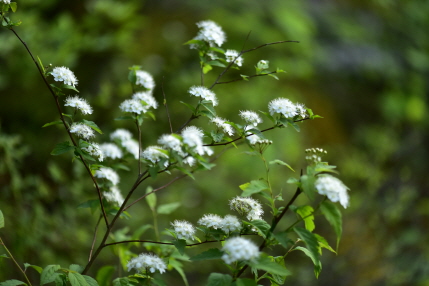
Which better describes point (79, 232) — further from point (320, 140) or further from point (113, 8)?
point (320, 140)

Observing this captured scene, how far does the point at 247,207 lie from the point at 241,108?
2.39 meters

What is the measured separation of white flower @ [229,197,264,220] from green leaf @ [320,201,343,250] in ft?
0.93

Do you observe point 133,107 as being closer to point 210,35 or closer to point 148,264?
point 210,35

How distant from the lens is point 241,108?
11.6 feet

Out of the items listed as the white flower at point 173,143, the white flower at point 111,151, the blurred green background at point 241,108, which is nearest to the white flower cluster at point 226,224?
the white flower at point 173,143

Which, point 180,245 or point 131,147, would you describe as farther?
point 131,147

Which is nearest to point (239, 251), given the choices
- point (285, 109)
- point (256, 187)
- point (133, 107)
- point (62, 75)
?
point (256, 187)

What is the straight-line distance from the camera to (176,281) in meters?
3.13

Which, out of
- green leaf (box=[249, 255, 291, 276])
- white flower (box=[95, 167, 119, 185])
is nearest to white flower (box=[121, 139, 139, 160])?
white flower (box=[95, 167, 119, 185])

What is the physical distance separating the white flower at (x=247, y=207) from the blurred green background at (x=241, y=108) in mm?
1033

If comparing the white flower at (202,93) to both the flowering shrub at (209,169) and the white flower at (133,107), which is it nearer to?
the flowering shrub at (209,169)

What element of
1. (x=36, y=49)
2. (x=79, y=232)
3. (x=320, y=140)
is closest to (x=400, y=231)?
(x=320, y=140)

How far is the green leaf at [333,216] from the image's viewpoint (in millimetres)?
885

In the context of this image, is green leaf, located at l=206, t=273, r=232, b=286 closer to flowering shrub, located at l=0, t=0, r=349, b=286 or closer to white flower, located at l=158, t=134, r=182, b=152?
flowering shrub, located at l=0, t=0, r=349, b=286
